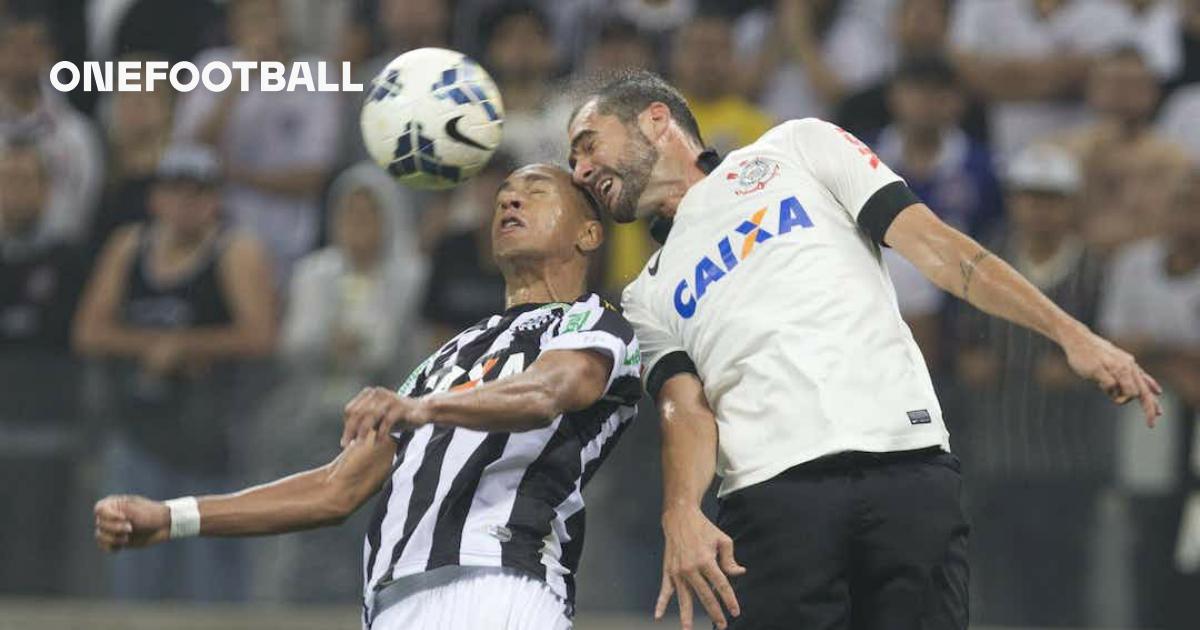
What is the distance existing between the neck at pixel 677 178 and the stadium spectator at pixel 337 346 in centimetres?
387

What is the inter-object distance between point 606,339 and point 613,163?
82 cm

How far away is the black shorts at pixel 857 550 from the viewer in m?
5.30

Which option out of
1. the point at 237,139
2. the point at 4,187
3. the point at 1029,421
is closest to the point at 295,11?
the point at 237,139

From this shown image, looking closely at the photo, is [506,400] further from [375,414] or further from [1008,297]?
[1008,297]

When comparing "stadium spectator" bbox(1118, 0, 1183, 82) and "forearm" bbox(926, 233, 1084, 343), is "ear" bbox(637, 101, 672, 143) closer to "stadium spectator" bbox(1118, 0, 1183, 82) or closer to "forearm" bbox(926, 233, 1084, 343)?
"forearm" bbox(926, 233, 1084, 343)

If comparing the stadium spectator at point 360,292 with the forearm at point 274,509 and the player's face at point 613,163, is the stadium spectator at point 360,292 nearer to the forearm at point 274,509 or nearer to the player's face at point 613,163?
the player's face at point 613,163

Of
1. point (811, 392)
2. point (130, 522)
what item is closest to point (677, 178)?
point (811, 392)

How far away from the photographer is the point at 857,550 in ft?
17.5

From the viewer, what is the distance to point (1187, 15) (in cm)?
1077

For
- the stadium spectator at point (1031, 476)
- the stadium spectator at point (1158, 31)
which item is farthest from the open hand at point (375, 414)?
the stadium spectator at point (1158, 31)

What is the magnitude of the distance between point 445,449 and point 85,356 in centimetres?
523

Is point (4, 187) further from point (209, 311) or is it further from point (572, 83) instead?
point (572, 83)

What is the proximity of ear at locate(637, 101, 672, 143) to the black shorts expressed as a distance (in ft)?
4.22

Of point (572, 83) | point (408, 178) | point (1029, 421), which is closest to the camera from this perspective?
point (408, 178)
